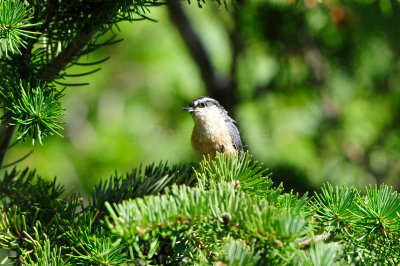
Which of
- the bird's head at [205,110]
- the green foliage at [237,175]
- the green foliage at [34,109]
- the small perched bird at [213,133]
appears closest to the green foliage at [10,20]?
Answer: the green foliage at [34,109]

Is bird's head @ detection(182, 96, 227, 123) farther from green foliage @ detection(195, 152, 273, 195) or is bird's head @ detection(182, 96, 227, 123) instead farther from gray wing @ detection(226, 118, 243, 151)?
green foliage @ detection(195, 152, 273, 195)

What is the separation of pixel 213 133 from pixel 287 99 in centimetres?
187

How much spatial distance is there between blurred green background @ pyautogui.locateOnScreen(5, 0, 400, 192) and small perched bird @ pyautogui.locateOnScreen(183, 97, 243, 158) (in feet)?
1.67

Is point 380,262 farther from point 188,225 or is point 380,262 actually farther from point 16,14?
point 16,14

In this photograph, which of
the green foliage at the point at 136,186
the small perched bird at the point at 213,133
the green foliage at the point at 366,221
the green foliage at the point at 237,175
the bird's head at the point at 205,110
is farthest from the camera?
the bird's head at the point at 205,110

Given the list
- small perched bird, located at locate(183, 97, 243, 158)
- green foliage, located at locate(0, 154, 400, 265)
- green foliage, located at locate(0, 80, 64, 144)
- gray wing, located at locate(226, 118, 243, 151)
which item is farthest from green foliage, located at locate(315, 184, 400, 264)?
gray wing, located at locate(226, 118, 243, 151)

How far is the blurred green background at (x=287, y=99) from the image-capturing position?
4.27 metres

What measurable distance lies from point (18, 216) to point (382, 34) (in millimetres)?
3567

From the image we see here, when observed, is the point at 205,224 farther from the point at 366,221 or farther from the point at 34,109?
the point at 34,109

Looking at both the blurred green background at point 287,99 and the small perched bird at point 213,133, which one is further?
the blurred green background at point 287,99

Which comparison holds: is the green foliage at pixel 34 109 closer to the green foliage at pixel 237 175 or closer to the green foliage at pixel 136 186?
the green foliage at pixel 136 186

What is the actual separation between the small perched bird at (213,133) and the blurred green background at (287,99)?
0.51m

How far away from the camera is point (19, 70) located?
2.07m

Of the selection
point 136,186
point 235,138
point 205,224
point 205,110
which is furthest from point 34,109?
point 205,110
